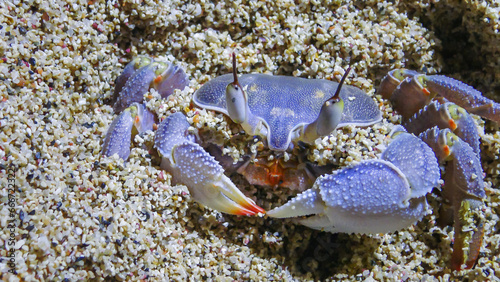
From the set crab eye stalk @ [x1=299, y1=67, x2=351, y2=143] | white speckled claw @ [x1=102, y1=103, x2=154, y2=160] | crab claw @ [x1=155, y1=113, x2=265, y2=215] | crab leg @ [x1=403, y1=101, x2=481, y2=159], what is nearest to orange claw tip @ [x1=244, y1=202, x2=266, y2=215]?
crab claw @ [x1=155, y1=113, x2=265, y2=215]

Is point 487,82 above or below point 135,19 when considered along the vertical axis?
below

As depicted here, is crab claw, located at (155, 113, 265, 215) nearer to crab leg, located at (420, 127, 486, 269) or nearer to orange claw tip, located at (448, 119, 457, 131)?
crab leg, located at (420, 127, 486, 269)

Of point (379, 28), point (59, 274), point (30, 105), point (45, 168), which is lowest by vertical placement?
point (59, 274)

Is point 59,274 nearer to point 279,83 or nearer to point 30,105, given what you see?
point 30,105

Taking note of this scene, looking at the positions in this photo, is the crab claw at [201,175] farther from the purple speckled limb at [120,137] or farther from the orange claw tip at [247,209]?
the purple speckled limb at [120,137]

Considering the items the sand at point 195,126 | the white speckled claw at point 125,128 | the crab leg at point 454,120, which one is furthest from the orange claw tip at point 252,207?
the crab leg at point 454,120

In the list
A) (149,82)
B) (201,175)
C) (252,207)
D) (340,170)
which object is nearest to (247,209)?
(252,207)

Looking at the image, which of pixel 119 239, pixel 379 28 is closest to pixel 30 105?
pixel 119 239

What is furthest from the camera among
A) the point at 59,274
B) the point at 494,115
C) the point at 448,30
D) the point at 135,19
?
the point at 448,30
